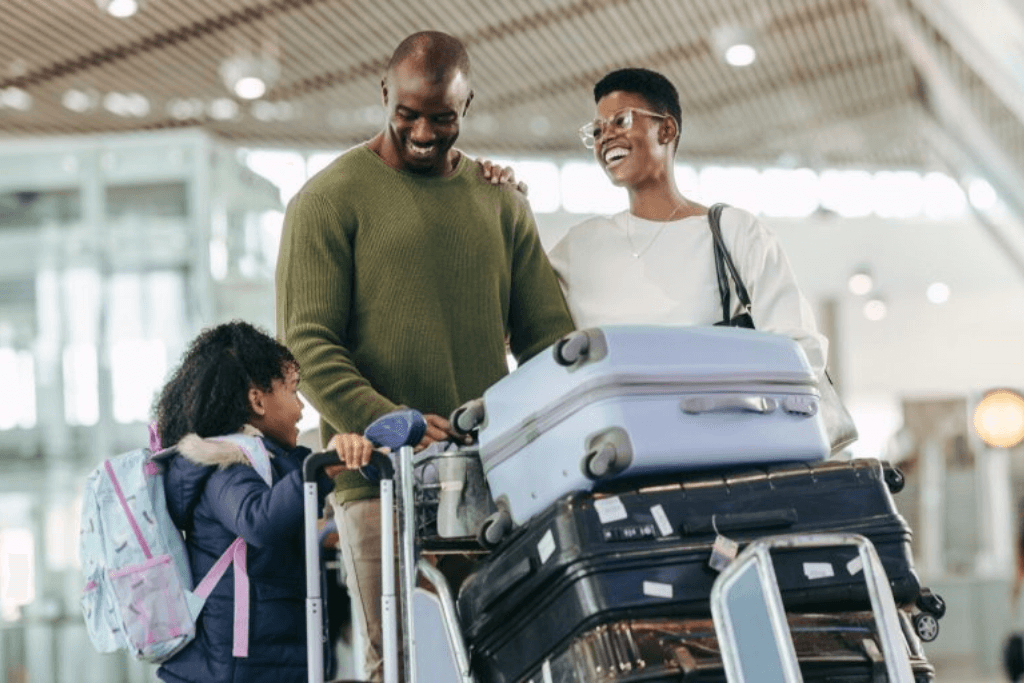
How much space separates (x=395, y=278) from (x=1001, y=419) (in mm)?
4835

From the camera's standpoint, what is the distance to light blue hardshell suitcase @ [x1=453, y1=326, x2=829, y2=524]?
2.93 meters

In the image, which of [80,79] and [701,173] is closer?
[80,79]

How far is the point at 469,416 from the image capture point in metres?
3.23

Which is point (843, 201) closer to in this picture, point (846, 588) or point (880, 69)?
point (880, 69)

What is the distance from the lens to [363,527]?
3.47 meters

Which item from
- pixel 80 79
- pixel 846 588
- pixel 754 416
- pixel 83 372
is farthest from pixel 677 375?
pixel 80 79

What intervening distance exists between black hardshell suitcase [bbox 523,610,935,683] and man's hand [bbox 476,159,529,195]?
124cm

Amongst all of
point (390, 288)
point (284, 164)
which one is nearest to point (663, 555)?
point (390, 288)

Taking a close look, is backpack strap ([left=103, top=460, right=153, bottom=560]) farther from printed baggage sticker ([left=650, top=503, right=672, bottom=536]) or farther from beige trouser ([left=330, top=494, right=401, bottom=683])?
printed baggage sticker ([left=650, top=503, right=672, bottom=536])

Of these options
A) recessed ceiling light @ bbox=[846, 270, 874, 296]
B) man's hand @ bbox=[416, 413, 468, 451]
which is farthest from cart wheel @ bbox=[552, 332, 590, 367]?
recessed ceiling light @ bbox=[846, 270, 874, 296]

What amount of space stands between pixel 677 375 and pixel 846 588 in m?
0.48

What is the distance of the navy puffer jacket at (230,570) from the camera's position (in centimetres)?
371

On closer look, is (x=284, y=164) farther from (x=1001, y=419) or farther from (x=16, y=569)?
(x=1001, y=419)

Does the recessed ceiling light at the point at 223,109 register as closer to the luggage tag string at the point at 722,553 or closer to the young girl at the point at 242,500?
the young girl at the point at 242,500
